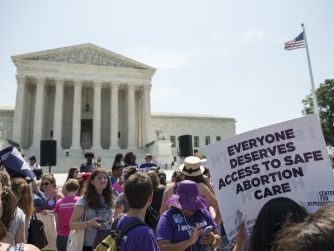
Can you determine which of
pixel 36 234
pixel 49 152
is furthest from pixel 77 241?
pixel 49 152

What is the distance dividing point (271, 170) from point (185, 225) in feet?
3.68

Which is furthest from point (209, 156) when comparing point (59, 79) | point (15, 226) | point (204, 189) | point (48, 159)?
point (59, 79)

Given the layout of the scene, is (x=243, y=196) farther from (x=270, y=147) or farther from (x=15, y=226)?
(x=15, y=226)

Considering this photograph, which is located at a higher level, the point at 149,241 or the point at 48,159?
the point at 48,159

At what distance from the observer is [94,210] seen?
4.75 m

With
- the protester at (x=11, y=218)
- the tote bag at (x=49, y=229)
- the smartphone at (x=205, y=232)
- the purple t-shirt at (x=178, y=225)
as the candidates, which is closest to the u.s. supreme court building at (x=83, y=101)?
the tote bag at (x=49, y=229)

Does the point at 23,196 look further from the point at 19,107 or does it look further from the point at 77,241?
the point at 19,107

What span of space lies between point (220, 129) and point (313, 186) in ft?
217

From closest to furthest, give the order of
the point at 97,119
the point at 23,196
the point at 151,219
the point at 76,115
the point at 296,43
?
→ 1. the point at 23,196
2. the point at 151,219
3. the point at 296,43
4. the point at 76,115
5. the point at 97,119

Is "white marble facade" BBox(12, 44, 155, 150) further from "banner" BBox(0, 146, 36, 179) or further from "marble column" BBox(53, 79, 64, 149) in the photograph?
"banner" BBox(0, 146, 36, 179)

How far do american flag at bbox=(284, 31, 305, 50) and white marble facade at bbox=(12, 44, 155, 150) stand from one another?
27.5 metres

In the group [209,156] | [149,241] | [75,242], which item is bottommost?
[75,242]

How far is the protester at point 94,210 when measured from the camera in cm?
453

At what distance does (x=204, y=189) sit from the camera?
487cm
